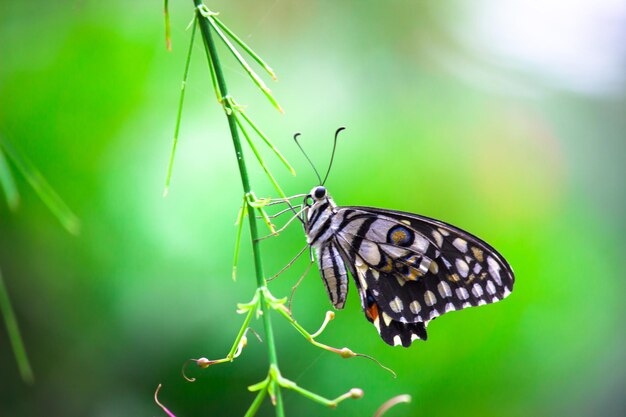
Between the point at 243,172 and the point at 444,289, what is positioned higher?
the point at 243,172

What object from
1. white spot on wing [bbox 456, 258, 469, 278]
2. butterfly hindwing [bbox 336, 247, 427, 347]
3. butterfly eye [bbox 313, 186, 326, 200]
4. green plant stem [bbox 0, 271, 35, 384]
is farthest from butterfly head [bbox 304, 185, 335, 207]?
green plant stem [bbox 0, 271, 35, 384]

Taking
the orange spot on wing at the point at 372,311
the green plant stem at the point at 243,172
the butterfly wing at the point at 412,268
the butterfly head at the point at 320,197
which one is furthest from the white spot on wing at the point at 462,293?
the green plant stem at the point at 243,172

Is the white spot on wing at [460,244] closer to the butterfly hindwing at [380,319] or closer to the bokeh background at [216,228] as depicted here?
the butterfly hindwing at [380,319]

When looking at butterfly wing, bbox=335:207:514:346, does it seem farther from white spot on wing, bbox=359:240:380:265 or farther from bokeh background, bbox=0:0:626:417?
bokeh background, bbox=0:0:626:417

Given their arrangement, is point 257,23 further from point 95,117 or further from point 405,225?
point 405,225

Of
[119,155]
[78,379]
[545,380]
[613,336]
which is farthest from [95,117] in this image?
[613,336]

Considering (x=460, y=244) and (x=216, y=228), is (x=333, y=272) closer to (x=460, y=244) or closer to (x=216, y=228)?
(x=460, y=244)

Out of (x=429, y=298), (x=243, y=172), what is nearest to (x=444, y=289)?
(x=429, y=298)
